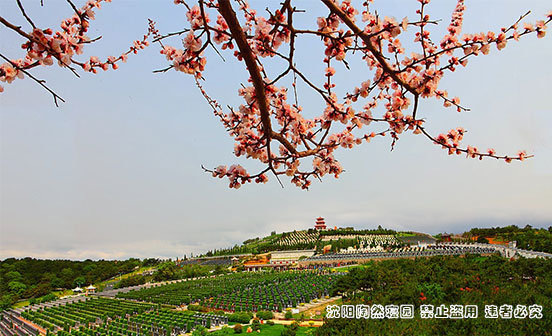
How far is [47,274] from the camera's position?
207 ft

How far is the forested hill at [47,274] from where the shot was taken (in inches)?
2108

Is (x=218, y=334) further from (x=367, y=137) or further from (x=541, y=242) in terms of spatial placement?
(x=541, y=242)

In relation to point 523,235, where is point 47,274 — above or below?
below

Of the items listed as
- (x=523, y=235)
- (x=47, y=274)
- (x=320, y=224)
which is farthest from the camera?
(x=320, y=224)

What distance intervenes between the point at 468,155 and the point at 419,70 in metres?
1.43

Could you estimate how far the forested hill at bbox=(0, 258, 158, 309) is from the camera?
5354 cm

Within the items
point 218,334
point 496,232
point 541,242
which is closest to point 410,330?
point 218,334

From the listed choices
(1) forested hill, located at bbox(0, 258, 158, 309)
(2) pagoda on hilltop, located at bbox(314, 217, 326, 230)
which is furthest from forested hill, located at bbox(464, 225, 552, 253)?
(1) forested hill, located at bbox(0, 258, 158, 309)

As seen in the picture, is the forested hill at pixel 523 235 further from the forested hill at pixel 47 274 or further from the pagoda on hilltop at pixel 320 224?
the forested hill at pixel 47 274

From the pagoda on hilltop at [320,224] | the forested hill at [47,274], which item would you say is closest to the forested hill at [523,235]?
the pagoda on hilltop at [320,224]

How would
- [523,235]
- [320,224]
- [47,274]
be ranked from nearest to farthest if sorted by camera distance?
[523,235] < [47,274] < [320,224]

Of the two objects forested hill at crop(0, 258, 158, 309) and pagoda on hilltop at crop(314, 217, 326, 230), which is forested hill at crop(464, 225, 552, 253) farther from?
forested hill at crop(0, 258, 158, 309)

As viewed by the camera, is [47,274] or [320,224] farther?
[320,224]

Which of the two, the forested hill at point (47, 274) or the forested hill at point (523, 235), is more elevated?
the forested hill at point (523, 235)
